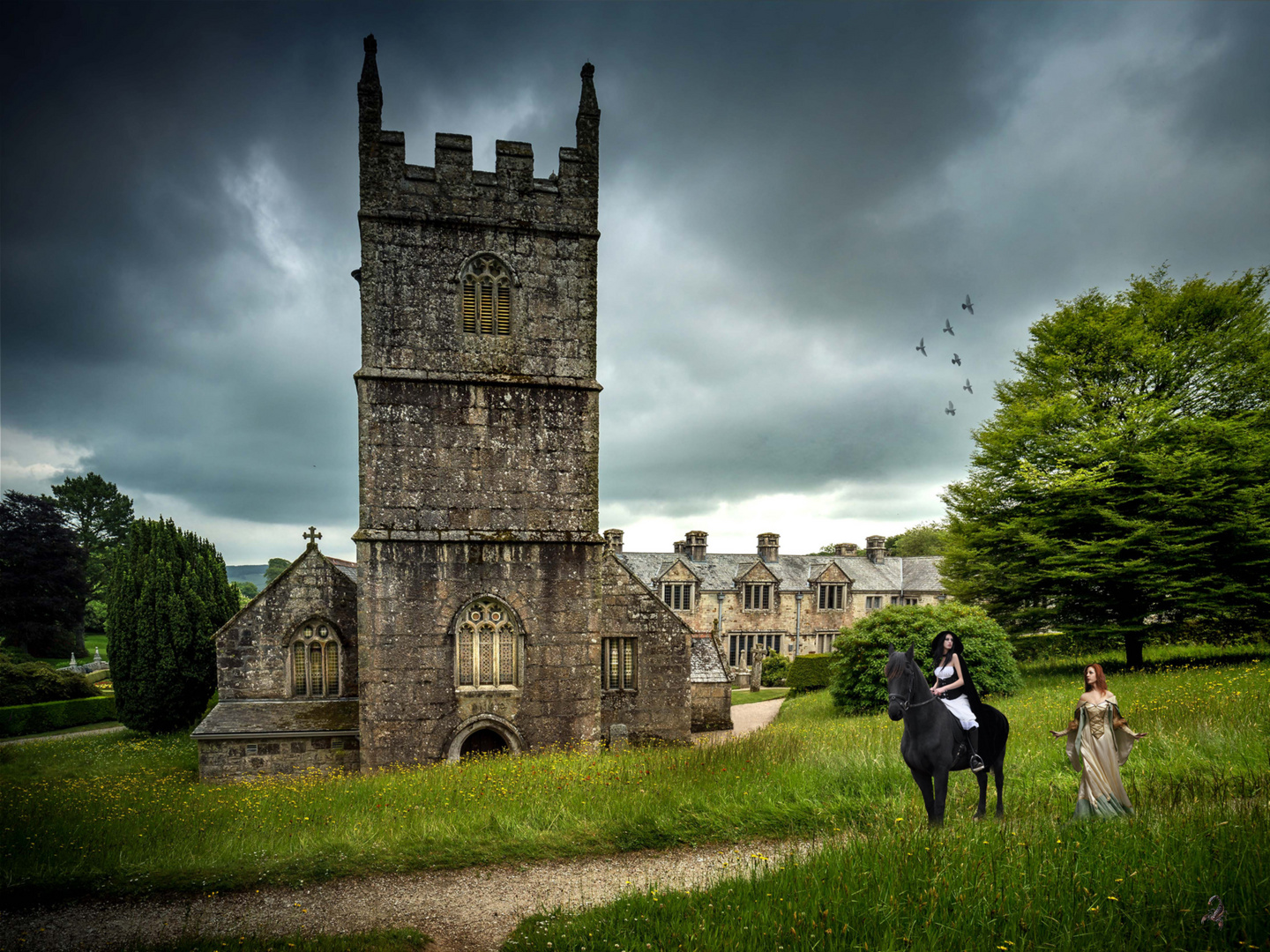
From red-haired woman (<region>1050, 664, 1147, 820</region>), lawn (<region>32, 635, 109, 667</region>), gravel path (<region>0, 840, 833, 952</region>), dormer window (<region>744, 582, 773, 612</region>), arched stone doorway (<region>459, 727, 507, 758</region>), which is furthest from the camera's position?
dormer window (<region>744, 582, 773, 612</region>)

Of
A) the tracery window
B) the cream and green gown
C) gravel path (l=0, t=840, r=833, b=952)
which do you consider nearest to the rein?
the cream and green gown

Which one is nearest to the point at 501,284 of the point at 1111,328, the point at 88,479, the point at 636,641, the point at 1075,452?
the point at 636,641

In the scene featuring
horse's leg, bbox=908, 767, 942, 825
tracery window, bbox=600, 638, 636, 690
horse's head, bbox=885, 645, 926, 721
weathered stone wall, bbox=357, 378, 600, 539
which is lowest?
tracery window, bbox=600, 638, 636, 690

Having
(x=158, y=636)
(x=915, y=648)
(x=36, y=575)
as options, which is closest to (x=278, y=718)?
(x=158, y=636)

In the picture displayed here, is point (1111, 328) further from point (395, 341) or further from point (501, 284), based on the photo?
point (395, 341)

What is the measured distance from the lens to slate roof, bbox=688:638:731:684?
20922 millimetres

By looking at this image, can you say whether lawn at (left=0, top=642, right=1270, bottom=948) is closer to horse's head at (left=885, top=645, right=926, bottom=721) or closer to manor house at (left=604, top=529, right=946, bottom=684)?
horse's head at (left=885, top=645, right=926, bottom=721)

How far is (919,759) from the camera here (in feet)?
21.9

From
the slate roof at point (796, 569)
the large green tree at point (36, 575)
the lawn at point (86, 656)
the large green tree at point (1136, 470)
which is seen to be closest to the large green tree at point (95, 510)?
the lawn at point (86, 656)

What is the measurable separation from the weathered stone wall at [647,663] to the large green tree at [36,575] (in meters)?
37.1

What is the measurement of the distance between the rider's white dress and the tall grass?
3.58 ft

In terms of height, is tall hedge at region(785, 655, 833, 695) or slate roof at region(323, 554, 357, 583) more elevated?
slate roof at region(323, 554, 357, 583)

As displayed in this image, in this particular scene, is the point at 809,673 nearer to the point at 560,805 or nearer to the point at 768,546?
the point at 768,546

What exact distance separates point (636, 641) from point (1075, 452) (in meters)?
13.9
